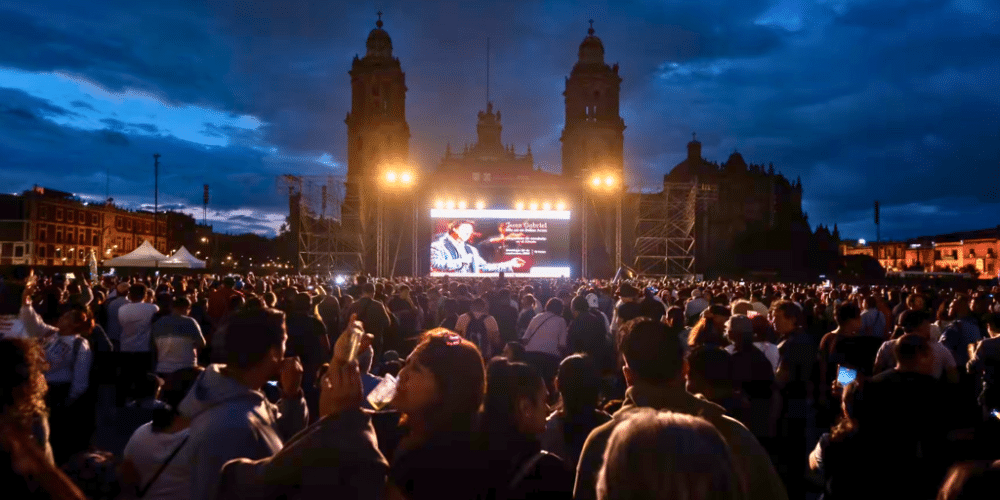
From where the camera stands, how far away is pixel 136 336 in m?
7.68

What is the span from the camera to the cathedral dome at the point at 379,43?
45062 millimetres

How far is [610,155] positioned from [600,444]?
1691 inches

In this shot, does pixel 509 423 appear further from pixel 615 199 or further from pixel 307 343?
pixel 615 199

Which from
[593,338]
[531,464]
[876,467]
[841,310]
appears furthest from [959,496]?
[593,338]

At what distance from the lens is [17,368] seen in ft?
7.82

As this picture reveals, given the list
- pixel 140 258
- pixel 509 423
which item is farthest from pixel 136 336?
pixel 140 258

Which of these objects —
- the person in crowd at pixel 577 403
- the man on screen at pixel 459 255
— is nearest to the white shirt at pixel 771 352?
the person in crowd at pixel 577 403

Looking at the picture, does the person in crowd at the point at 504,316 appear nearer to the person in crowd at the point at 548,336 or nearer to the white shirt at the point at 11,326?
the person in crowd at the point at 548,336

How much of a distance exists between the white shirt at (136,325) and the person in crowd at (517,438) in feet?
20.2

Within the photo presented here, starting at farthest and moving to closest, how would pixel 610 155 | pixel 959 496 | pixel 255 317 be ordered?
1. pixel 610 155
2. pixel 255 317
3. pixel 959 496

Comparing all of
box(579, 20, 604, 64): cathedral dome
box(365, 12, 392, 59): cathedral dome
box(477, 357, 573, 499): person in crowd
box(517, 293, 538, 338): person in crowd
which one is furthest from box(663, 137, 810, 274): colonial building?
box(477, 357, 573, 499): person in crowd

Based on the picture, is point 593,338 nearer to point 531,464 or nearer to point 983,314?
point 531,464

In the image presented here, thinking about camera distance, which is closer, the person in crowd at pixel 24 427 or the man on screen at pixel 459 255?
the person in crowd at pixel 24 427

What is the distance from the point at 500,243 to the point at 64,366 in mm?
26401
